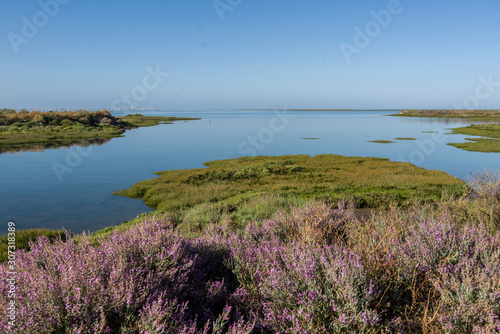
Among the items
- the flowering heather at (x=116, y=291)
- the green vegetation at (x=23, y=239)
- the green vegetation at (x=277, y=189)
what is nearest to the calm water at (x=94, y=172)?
the green vegetation at (x=23, y=239)

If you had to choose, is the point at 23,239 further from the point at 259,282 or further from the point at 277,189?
the point at 277,189

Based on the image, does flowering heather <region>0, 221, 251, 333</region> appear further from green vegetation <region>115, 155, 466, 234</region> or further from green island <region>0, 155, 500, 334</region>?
green vegetation <region>115, 155, 466, 234</region>

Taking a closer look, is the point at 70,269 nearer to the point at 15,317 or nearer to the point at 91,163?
the point at 15,317

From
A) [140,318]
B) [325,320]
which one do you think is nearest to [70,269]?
[140,318]

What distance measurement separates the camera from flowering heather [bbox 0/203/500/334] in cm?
331

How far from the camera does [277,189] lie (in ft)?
70.5

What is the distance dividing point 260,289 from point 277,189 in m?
17.4

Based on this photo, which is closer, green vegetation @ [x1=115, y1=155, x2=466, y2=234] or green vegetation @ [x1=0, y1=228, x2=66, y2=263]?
green vegetation @ [x1=0, y1=228, x2=66, y2=263]

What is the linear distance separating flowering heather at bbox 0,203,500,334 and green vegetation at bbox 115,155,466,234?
6354 mm

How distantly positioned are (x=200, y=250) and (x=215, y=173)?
2332 cm

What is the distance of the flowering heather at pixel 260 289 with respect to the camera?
130 inches

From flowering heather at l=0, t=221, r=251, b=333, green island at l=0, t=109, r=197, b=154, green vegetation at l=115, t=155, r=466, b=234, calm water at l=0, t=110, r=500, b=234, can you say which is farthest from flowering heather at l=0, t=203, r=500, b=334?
green island at l=0, t=109, r=197, b=154

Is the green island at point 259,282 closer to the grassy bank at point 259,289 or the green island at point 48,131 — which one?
the grassy bank at point 259,289

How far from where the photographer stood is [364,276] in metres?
3.60
